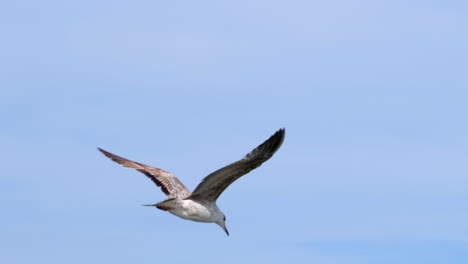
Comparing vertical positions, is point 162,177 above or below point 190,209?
above

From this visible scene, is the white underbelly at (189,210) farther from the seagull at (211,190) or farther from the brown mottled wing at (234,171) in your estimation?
the brown mottled wing at (234,171)

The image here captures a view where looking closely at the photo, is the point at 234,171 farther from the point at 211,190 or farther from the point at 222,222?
the point at 222,222

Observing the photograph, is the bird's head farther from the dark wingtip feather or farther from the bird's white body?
the dark wingtip feather

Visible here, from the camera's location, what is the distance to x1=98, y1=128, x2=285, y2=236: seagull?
32.3 metres

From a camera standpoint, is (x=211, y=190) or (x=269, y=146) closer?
(x=269, y=146)

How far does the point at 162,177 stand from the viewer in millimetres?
39844

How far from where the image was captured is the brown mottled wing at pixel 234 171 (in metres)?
32.2

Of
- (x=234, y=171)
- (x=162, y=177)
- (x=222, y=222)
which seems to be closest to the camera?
(x=234, y=171)

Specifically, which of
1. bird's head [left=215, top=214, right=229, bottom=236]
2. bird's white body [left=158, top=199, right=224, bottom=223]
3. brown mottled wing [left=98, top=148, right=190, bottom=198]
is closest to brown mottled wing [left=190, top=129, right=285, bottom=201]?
bird's white body [left=158, top=199, right=224, bottom=223]

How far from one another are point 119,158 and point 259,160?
10.1 m

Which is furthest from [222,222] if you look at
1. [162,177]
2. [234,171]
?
[162,177]

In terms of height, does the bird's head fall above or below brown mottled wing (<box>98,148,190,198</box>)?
below

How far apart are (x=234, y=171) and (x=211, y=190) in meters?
1.72

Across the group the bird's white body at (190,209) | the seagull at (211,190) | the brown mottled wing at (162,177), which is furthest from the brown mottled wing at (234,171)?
the brown mottled wing at (162,177)
